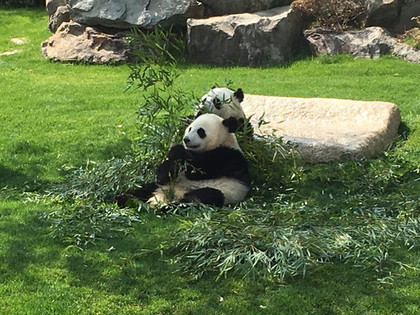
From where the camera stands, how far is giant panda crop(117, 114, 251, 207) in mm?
5492

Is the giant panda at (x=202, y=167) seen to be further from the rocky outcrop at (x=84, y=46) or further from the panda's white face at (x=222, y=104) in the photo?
the rocky outcrop at (x=84, y=46)

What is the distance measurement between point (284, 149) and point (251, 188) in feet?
1.80

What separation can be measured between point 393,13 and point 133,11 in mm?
5099

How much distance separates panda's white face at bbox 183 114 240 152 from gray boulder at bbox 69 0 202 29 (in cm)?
751

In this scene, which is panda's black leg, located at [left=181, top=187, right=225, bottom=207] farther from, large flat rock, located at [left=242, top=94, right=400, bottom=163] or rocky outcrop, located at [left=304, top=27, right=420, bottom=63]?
rocky outcrop, located at [left=304, top=27, right=420, bottom=63]

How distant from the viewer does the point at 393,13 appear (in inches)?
508

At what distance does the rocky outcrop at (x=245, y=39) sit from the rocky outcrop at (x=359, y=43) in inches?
17.2

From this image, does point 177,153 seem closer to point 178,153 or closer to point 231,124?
point 178,153

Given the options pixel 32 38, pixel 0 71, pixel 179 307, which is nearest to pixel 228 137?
pixel 179 307

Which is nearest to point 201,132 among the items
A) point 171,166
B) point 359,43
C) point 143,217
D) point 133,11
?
point 171,166

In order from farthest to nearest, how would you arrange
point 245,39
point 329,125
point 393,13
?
1. point 393,13
2. point 245,39
3. point 329,125

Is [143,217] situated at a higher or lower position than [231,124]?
lower

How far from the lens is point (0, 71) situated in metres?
12.1

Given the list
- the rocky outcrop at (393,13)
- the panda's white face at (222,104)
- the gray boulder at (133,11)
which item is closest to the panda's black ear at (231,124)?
the panda's white face at (222,104)
